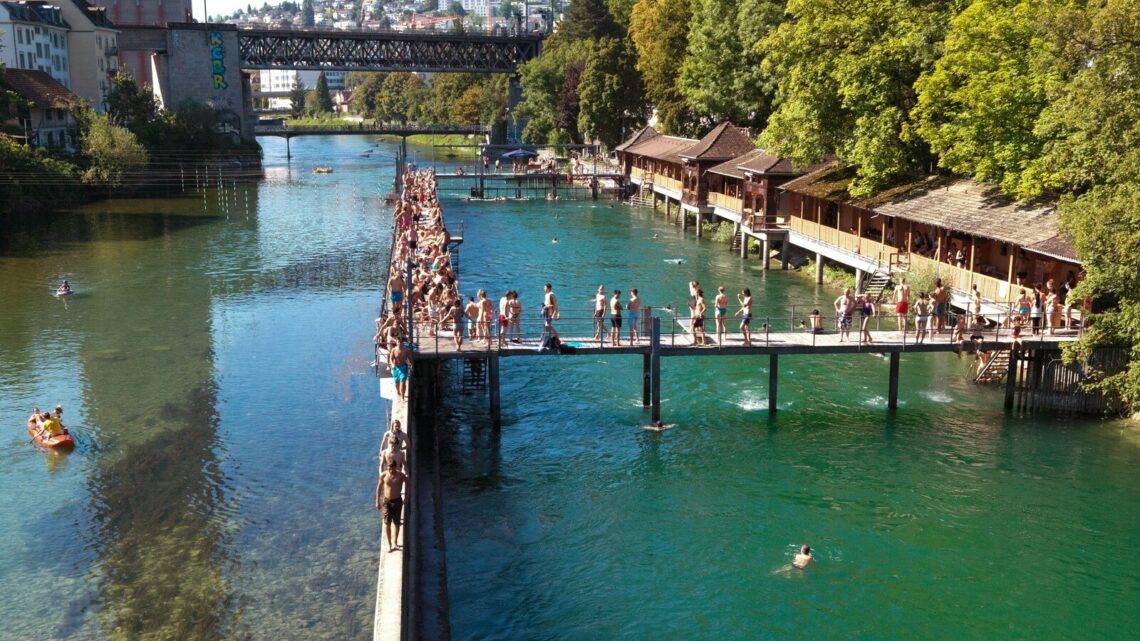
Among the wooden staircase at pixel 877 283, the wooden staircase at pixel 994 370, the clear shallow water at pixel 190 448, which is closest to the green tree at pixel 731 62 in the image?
the wooden staircase at pixel 877 283

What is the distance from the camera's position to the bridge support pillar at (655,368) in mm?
28719

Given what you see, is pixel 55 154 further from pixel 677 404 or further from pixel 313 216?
pixel 677 404

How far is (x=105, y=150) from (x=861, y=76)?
205ft

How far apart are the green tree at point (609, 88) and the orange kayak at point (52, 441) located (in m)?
76.2

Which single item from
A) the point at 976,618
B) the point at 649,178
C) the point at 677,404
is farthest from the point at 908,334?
the point at 649,178

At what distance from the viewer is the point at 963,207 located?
3741cm

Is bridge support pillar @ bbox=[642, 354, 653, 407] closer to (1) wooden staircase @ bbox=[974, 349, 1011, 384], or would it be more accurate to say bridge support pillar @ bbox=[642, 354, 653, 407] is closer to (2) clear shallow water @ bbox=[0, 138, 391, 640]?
(2) clear shallow water @ bbox=[0, 138, 391, 640]

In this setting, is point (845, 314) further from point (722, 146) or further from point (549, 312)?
point (722, 146)

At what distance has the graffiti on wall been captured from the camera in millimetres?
118562

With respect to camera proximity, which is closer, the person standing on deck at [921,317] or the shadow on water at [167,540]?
the shadow on water at [167,540]

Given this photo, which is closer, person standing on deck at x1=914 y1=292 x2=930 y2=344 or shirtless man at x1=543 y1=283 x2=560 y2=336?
shirtless man at x1=543 y1=283 x2=560 y2=336

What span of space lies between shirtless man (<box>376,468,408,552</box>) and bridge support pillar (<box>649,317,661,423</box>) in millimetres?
11644

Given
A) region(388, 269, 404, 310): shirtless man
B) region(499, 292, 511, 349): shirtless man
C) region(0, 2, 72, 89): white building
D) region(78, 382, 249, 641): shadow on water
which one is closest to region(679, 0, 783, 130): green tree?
region(388, 269, 404, 310): shirtless man

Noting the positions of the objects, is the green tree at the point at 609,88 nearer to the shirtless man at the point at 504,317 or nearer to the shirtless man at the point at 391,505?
the shirtless man at the point at 504,317
